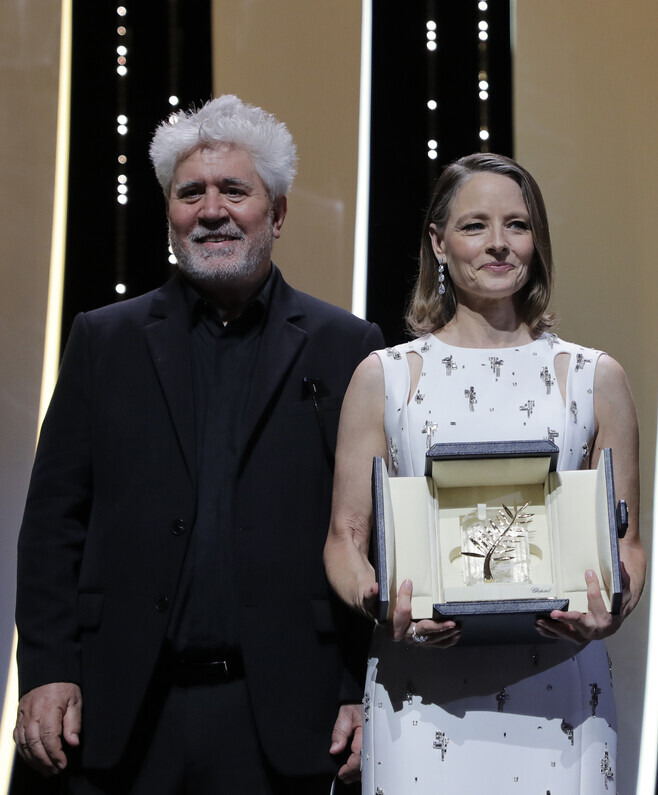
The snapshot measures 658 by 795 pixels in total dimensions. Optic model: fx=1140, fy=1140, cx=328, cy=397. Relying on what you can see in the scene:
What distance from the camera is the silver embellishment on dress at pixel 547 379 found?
1.99m

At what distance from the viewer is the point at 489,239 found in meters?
2.00

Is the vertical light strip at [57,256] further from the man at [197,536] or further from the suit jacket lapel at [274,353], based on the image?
the suit jacket lapel at [274,353]

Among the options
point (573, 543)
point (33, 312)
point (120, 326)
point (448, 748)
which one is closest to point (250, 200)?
point (120, 326)

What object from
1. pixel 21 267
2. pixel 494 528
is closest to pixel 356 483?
pixel 494 528

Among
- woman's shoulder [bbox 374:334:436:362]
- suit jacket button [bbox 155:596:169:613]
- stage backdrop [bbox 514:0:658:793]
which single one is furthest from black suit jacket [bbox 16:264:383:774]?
stage backdrop [bbox 514:0:658:793]

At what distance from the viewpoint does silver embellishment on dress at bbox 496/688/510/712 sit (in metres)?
1.85

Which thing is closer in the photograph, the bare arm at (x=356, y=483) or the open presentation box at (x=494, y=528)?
the open presentation box at (x=494, y=528)

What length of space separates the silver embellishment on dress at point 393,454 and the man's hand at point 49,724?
0.75 metres

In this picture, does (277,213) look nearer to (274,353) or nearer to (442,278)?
(274,353)

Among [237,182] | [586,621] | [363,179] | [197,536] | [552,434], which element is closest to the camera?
[586,621]

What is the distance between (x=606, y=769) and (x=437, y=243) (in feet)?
3.17

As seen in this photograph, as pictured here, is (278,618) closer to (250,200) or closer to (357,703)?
(357,703)

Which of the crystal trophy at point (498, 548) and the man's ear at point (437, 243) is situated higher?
the man's ear at point (437, 243)

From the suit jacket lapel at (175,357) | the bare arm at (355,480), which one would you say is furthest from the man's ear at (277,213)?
the bare arm at (355,480)
